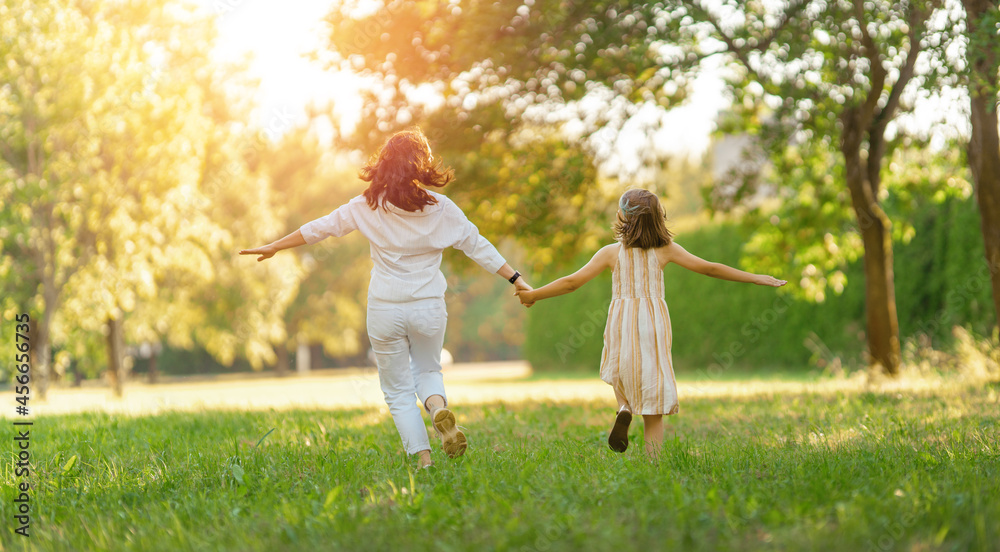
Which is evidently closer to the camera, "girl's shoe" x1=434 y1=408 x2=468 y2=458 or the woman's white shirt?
"girl's shoe" x1=434 y1=408 x2=468 y2=458

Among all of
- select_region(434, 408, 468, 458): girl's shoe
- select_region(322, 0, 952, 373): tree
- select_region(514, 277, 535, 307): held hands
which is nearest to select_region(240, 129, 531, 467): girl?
select_region(434, 408, 468, 458): girl's shoe

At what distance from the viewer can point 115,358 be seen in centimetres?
1828

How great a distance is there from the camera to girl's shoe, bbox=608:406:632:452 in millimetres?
4555

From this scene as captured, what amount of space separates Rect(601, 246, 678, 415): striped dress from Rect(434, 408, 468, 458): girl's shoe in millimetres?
1074

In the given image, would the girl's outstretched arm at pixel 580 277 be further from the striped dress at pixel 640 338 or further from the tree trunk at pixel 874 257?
the tree trunk at pixel 874 257

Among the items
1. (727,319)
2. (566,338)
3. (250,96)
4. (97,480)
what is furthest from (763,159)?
(250,96)

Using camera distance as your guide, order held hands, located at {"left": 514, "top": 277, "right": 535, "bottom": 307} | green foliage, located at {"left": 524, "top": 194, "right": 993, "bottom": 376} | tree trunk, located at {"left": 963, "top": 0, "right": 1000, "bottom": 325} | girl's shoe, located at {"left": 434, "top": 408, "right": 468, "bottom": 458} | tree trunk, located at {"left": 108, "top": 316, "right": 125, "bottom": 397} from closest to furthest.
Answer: girl's shoe, located at {"left": 434, "top": 408, "right": 468, "bottom": 458}
held hands, located at {"left": 514, "top": 277, "right": 535, "bottom": 307}
tree trunk, located at {"left": 963, "top": 0, "right": 1000, "bottom": 325}
green foliage, located at {"left": 524, "top": 194, "right": 993, "bottom": 376}
tree trunk, located at {"left": 108, "top": 316, "right": 125, "bottom": 397}

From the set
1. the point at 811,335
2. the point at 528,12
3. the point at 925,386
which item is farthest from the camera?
the point at 811,335

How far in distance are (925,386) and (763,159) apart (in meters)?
4.57

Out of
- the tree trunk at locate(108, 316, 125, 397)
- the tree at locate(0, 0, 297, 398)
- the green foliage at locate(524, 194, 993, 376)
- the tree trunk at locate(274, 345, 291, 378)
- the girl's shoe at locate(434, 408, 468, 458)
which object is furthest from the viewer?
the tree trunk at locate(274, 345, 291, 378)

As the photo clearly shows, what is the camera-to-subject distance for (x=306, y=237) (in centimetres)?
465

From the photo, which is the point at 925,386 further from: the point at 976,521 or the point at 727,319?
the point at 727,319

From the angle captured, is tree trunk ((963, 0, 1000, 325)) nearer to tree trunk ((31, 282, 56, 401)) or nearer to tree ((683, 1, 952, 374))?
tree ((683, 1, 952, 374))

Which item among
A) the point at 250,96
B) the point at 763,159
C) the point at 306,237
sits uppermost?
the point at 250,96
